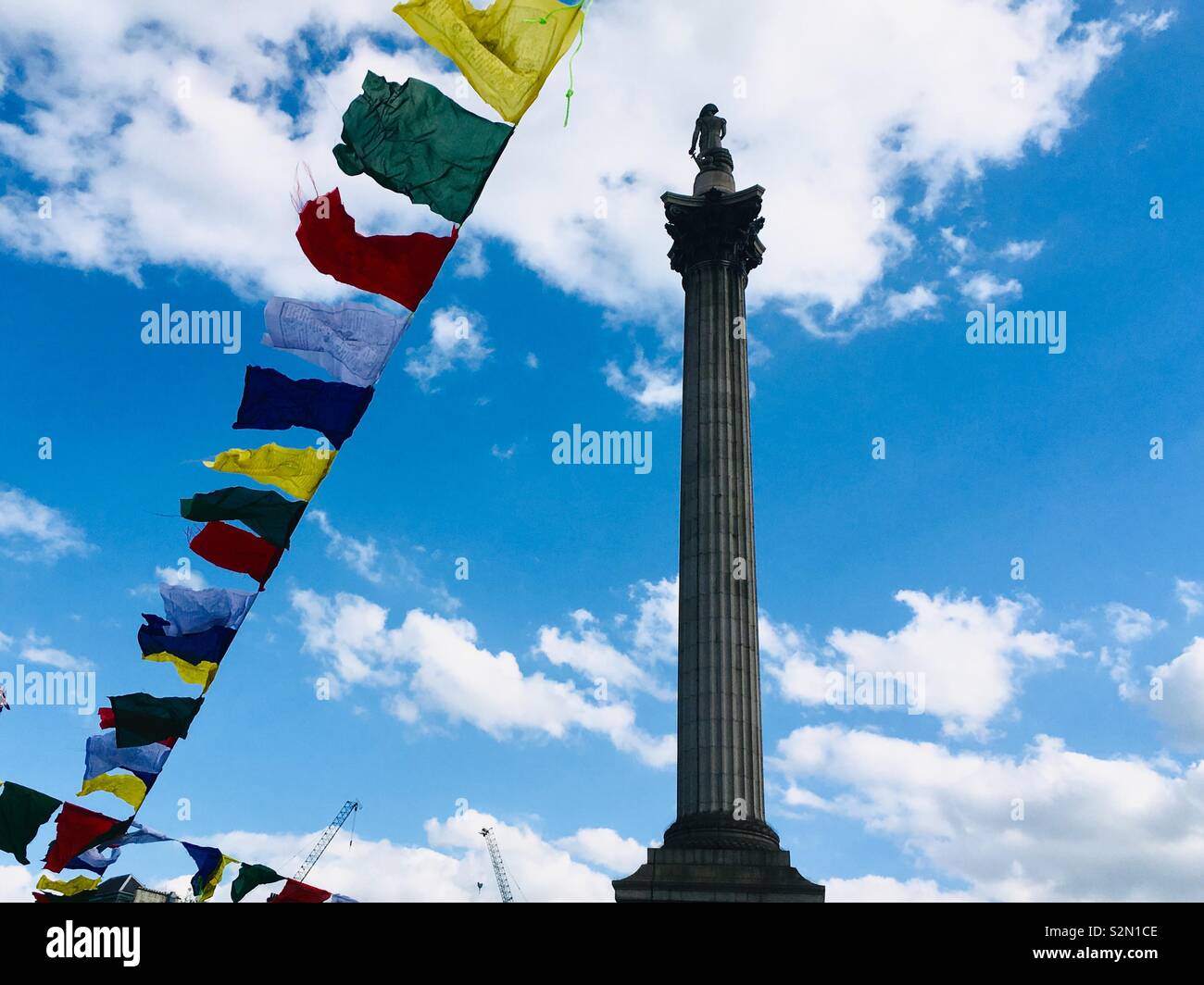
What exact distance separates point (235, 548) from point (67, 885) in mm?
15539

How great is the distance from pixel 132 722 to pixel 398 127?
12.8 metres

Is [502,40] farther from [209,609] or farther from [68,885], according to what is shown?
[68,885]

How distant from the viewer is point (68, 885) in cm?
2759

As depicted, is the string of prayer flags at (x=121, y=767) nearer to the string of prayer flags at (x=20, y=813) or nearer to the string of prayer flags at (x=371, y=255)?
the string of prayer flags at (x=20, y=813)

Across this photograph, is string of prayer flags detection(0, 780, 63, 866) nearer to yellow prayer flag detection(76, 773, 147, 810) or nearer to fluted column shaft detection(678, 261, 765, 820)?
yellow prayer flag detection(76, 773, 147, 810)

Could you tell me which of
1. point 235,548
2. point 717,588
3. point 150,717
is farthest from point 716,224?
point 150,717

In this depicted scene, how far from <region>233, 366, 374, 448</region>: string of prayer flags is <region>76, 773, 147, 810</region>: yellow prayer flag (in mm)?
11399

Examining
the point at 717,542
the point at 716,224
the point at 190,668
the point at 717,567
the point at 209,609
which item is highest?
the point at 716,224

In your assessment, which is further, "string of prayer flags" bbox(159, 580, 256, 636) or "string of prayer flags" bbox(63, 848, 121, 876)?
"string of prayer flags" bbox(63, 848, 121, 876)

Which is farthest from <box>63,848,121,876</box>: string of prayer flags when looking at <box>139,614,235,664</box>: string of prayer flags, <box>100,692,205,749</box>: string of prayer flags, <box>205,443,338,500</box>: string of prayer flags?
<box>205,443,338,500</box>: string of prayer flags

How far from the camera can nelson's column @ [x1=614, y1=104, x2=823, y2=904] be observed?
28750 millimetres
